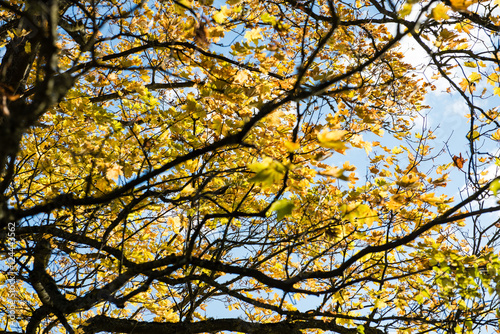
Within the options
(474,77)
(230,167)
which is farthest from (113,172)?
(474,77)

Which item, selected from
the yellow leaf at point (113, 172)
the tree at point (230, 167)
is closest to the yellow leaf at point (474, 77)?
the tree at point (230, 167)

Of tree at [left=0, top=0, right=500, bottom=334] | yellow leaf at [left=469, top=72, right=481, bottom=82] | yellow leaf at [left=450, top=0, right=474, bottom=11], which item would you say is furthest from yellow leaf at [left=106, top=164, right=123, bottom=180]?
yellow leaf at [left=469, top=72, right=481, bottom=82]

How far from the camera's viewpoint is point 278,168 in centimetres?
118

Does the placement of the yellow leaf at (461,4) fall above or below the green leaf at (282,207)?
above

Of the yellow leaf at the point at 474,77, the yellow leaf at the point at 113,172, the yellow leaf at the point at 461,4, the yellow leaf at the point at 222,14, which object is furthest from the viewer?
the yellow leaf at the point at 474,77

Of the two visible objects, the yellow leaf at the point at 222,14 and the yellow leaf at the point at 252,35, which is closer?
the yellow leaf at the point at 222,14

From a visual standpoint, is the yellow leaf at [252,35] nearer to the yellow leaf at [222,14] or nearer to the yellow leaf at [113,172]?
the yellow leaf at [222,14]

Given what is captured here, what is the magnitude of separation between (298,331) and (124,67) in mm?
2628

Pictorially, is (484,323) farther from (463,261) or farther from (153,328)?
(153,328)

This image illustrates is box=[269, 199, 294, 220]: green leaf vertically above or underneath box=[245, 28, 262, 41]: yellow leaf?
underneath

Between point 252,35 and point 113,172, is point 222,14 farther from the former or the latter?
point 113,172

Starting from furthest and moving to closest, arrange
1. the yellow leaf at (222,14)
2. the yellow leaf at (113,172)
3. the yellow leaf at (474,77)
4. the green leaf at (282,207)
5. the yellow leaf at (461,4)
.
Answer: the yellow leaf at (474,77)
the yellow leaf at (113,172)
the yellow leaf at (222,14)
the yellow leaf at (461,4)
the green leaf at (282,207)

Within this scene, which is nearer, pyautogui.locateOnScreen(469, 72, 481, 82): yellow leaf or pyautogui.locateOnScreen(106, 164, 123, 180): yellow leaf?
pyautogui.locateOnScreen(106, 164, 123, 180): yellow leaf

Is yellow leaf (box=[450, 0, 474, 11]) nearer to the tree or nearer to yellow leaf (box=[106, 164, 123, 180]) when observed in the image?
the tree
